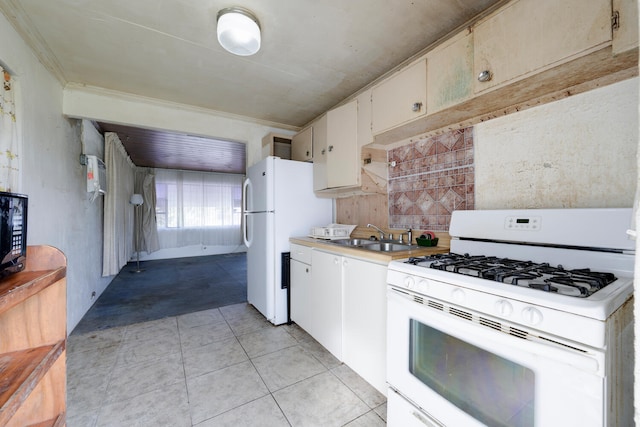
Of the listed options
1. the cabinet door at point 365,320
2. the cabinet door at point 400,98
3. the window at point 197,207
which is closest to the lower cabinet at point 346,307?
the cabinet door at point 365,320

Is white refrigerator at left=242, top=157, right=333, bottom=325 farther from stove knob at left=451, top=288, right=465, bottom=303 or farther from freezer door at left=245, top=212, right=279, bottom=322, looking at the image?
stove knob at left=451, top=288, right=465, bottom=303

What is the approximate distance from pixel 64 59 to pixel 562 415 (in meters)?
Result: 3.40

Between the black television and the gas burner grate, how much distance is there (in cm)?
152

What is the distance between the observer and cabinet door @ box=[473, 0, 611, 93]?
1.00 metres

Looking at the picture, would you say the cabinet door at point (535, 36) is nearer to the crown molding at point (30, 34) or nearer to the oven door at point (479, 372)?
the oven door at point (479, 372)

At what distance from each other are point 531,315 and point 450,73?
51.8 inches

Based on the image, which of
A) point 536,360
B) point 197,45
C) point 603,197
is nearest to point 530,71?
point 603,197

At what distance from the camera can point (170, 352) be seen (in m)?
2.12

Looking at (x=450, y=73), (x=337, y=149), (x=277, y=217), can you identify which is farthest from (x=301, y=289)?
(x=450, y=73)

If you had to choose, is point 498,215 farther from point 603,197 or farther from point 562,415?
point 562,415

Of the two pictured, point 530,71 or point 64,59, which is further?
point 64,59

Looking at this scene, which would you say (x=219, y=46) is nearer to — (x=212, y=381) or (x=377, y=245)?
(x=377, y=245)

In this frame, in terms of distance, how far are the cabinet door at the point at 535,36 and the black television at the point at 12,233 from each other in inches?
78.5

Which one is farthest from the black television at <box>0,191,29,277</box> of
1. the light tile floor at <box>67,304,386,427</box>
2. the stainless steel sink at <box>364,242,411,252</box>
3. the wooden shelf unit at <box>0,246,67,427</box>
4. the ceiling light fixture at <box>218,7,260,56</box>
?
the stainless steel sink at <box>364,242,411,252</box>
